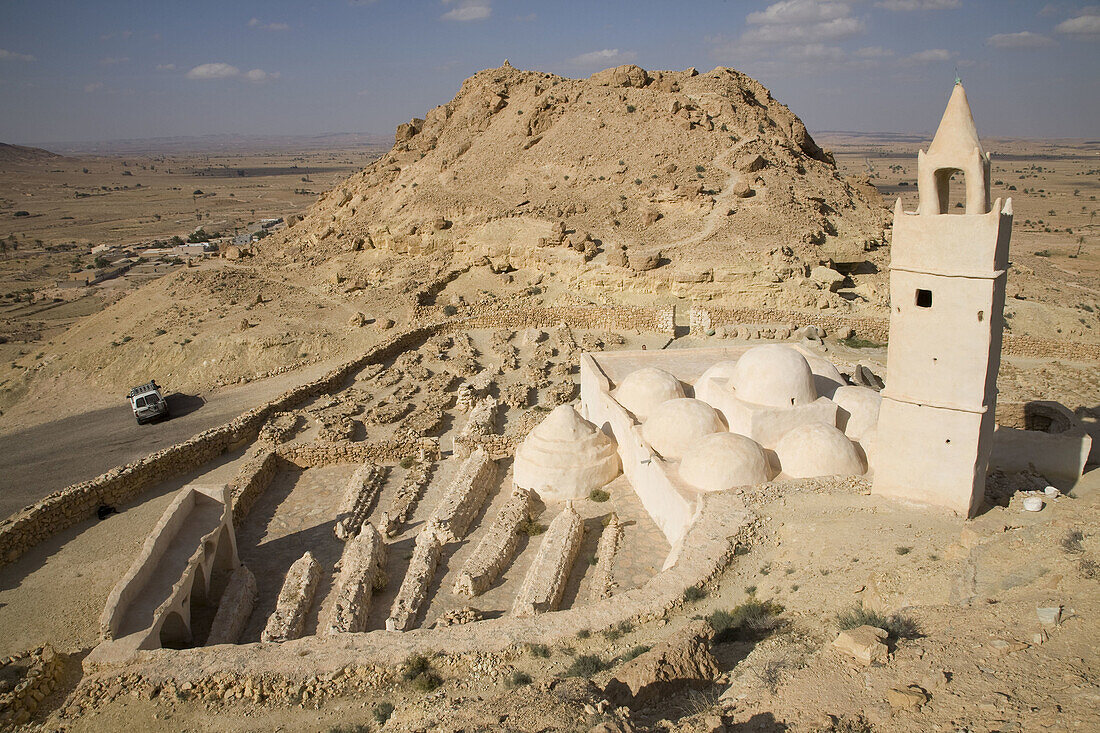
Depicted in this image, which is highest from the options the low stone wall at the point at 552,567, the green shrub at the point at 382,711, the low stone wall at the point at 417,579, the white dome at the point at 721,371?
the white dome at the point at 721,371

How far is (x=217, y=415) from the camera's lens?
18953 millimetres

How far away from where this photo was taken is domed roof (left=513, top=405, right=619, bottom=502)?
13406mm

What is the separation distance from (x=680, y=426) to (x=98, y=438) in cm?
1531

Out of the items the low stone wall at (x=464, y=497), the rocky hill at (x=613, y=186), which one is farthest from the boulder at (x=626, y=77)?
the low stone wall at (x=464, y=497)

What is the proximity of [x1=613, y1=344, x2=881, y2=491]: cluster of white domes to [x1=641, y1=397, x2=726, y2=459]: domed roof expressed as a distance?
0.06 ft

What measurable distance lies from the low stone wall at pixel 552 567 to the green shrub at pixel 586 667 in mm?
1825

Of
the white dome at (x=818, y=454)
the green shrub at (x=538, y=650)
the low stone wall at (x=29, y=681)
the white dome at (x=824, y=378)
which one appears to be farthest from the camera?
the white dome at (x=824, y=378)

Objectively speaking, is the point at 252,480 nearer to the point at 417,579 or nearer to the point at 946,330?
the point at 417,579

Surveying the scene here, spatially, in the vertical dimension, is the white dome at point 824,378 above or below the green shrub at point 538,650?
above

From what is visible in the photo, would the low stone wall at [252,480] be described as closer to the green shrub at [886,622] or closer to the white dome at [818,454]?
the white dome at [818,454]

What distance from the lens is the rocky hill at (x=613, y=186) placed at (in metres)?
25.0

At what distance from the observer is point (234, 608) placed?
10438 mm

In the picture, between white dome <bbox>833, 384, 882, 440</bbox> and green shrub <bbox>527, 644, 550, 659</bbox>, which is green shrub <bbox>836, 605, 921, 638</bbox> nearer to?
green shrub <bbox>527, 644, 550, 659</bbox>

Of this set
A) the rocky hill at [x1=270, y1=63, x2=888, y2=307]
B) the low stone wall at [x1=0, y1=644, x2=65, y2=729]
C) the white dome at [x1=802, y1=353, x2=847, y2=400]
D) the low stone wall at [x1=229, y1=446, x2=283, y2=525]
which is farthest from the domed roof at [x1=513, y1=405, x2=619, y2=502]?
the rocky hill at [x1=270, y1=63, x2=888, y2=307]
